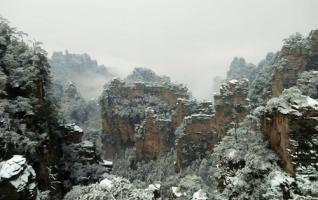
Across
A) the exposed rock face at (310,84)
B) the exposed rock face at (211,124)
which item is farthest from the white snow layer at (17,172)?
the exposed rock face at (211,124)

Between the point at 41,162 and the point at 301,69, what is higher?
the point at 301,69

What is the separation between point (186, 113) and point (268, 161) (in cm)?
3917

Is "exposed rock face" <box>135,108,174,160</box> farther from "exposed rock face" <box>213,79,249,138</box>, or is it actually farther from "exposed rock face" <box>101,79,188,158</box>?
"exposed rock face" <box>213,79,249,138</box>

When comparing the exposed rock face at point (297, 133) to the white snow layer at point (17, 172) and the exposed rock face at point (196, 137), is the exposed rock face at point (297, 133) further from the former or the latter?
the exposed rock face at point (196, 137)

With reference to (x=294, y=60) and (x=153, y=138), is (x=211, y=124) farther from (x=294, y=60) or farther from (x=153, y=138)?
(x=294, y=60)

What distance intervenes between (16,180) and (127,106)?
52187 millimetres

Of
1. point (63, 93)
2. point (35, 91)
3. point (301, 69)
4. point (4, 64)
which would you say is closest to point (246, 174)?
point (35, 91)

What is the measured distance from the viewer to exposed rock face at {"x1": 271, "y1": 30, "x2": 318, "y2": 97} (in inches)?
1845

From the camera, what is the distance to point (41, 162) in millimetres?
26281

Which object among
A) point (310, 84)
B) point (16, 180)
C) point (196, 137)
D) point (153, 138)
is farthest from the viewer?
point (153, 138)

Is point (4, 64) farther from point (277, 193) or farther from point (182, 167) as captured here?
point (182, 167)

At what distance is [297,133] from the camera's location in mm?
21625

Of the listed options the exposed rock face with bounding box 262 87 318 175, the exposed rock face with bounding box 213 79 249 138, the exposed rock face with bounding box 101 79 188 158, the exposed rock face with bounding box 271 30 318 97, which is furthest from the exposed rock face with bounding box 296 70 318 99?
the exposed rock face with bounding box 101 79 188 158

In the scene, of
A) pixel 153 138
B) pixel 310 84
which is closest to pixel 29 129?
pixel 310 84
